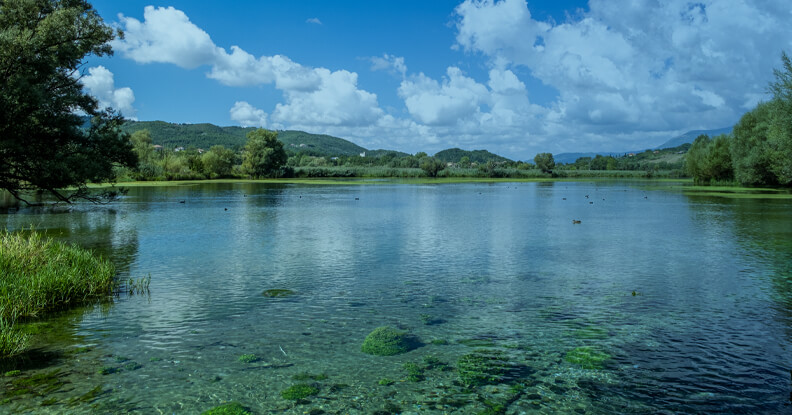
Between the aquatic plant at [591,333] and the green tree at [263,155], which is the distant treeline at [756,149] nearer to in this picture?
the aquatic plant at [591,333]

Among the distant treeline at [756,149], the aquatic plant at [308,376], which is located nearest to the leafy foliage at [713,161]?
the distant treeline at [756,149]

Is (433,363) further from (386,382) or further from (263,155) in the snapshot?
(263,155)

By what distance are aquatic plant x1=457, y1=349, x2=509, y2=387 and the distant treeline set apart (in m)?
44.9

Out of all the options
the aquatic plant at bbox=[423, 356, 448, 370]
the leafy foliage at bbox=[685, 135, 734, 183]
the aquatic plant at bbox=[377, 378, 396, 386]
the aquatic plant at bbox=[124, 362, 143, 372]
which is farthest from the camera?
the leafy foliage at bbox=[685, 135, 734, 183]

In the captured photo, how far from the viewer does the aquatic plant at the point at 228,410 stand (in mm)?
8711

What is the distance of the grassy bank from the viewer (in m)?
13.7

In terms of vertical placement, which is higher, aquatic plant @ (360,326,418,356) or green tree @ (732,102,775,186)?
green tree @ (732,102,775,186)

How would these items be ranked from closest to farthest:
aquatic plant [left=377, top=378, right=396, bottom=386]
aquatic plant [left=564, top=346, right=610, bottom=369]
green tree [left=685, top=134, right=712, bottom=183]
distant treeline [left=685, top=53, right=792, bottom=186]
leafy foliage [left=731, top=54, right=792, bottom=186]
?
aquatic plant [left=377, top=378, right=396, bottom=386] < aquatic plant [left=564, top=346, right=610, bottom=369] < distant treeline [left=685, top=53, right=792, bottom=186] < leafy foliage [left=731, top=54, right=792, bottom=186] < green tree [left=685, top=134, right=712, bottom=183]

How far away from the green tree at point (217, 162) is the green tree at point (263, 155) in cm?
437

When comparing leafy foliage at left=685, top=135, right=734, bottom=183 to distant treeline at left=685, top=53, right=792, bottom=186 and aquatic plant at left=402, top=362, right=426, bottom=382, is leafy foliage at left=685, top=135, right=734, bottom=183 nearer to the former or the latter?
distant treeline at left=685, top=53, right=792, bottom=186

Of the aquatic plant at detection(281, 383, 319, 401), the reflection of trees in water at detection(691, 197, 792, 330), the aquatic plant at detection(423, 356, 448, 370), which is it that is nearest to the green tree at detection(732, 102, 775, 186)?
the reflection of trees in water at detection(691, 197, 792, 330)

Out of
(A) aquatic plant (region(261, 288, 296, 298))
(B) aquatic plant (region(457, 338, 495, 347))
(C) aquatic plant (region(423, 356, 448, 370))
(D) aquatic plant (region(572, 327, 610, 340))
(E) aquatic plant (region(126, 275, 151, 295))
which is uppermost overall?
(E) aquatic plant (region(126, 275, 151, 295))

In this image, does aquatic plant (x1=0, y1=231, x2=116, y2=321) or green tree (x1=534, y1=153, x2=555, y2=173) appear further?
green tree (x1=534, y1=153, x2=555, y2=173)

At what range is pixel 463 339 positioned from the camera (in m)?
12.4
